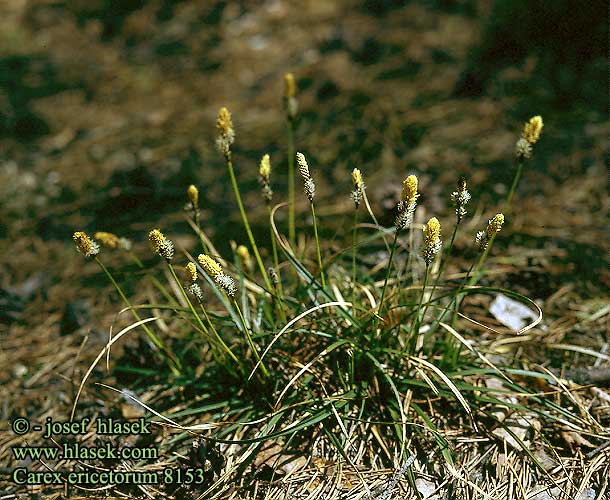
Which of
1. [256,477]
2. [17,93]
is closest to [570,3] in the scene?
[256,477]

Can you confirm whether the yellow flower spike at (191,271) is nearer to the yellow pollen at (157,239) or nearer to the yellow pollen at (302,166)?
the yellow pollen at (157,239)

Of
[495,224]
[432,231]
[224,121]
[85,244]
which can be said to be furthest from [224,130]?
[495,224]

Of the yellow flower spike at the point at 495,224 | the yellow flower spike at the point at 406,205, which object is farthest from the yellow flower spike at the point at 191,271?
the yellow flower spike at the point at 495,224

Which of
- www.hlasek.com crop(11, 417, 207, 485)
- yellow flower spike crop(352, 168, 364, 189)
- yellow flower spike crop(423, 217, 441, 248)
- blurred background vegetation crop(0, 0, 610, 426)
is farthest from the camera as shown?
blurred background vegetation crop(0, 0, 610, 426)

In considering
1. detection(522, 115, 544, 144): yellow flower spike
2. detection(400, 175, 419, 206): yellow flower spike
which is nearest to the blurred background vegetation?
detection(522, 115, 544, 144): yellow flower spike

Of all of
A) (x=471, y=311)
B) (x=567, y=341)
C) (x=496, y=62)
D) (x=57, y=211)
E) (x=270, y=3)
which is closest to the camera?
(x=567, y=341)

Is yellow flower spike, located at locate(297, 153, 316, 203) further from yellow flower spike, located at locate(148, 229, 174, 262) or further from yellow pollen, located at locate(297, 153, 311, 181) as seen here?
yellow flower spike, located at locate(148, 229, 174, 262)

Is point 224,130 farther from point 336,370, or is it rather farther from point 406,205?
point 336,370

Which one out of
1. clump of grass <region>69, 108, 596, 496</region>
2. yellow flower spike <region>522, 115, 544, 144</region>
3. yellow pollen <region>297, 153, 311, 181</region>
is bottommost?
clump of grass <region>69, 108, 596, 496</region>

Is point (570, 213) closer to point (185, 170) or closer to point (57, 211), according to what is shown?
point (185, 170)
